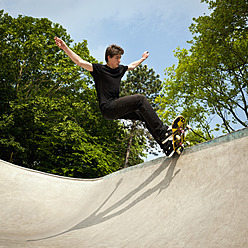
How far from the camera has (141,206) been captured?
12.5 feet

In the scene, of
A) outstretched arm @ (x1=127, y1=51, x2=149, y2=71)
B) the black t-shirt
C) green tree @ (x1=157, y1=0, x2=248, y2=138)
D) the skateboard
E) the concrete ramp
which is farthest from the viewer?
green tree @ (x1=157, y1=0, x2=248, y2=138)

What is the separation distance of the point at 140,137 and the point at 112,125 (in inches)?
127

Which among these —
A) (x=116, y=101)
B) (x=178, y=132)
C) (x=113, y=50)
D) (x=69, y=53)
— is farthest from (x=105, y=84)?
(x=178, y=132)

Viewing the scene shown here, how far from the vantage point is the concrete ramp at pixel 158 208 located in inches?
89.4

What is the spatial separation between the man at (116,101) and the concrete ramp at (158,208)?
56cm

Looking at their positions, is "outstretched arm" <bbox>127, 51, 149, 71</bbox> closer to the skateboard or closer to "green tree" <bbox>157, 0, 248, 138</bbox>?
the skateboard

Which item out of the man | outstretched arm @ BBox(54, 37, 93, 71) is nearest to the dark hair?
the man

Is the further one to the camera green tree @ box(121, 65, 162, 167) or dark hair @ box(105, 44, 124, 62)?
green tree @ box(121, 65, 162, 167)

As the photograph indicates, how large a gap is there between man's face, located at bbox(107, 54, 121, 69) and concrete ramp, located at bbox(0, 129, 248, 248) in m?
2.01

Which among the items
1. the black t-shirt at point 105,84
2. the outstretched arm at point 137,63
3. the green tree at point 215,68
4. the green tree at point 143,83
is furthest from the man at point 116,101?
the green tree at point 143,83

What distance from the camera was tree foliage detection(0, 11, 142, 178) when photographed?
1553 cm

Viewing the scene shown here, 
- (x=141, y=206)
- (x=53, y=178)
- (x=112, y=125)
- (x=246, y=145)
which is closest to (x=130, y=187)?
(x=141, y=206)

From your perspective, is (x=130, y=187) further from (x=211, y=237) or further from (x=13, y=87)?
(x=13, y=87)

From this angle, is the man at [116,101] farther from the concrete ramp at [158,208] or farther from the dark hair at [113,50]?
the concrete ramp at [158,208]
